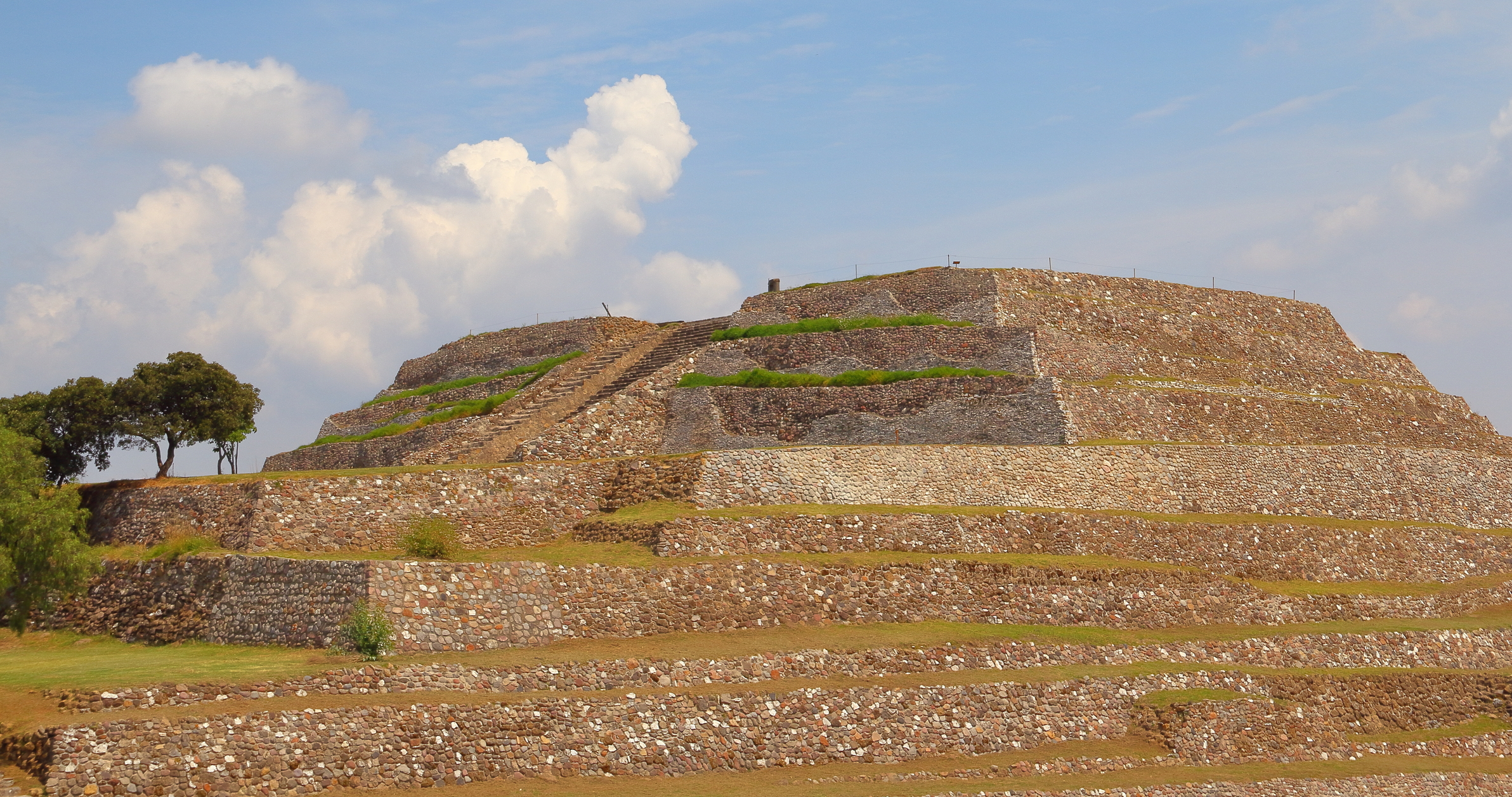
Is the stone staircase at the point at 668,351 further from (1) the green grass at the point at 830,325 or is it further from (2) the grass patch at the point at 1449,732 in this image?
(2) the grass patch at the point at 1449,732

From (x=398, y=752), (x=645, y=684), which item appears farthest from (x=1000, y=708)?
(x=398, y=752)

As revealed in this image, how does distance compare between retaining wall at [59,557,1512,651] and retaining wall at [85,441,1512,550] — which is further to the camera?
retaining wall at [85,441,1512,550]

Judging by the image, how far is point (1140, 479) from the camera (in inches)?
1612

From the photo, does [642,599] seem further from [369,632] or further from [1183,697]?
[1183,697]

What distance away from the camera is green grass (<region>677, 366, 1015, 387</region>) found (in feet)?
152

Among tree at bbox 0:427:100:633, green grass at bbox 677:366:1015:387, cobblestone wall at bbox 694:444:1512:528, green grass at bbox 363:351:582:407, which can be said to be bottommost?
tree at bbox 0:427:100:633

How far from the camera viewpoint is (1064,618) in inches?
1303

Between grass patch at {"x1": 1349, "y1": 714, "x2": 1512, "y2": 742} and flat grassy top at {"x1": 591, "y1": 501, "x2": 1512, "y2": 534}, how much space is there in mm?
7757

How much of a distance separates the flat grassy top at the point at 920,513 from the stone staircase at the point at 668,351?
11.3 meters

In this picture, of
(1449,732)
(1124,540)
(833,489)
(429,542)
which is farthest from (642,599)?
(1449,732)

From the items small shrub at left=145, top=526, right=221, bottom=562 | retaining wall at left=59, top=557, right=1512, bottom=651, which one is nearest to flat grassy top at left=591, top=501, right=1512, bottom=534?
retaining wall at left=59, top=557, right=1512, bottom=651

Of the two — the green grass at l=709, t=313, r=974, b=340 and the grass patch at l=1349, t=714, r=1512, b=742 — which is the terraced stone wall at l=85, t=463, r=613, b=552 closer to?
the green grass at l=709, t=313, r=974, b=340

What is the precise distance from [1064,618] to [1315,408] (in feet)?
74.4

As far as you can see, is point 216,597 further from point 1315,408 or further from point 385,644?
point 1315,408
